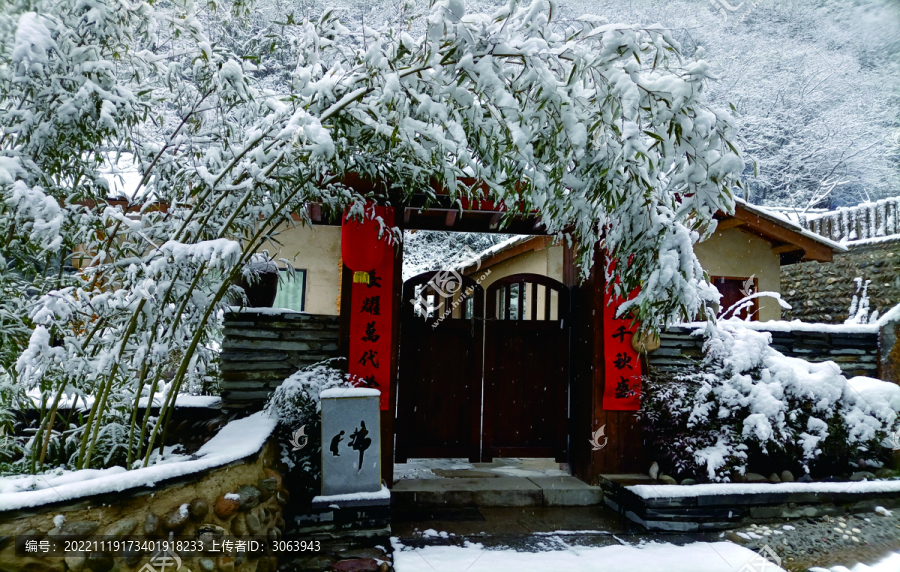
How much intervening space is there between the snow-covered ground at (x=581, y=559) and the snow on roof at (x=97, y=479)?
1.41 m

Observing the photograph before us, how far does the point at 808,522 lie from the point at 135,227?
585 centimetres

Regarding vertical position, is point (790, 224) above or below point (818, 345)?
above

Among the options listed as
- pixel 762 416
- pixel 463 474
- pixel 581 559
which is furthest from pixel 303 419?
pixel 762 416

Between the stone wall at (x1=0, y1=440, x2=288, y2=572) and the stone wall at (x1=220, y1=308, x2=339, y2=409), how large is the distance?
1.39 metres

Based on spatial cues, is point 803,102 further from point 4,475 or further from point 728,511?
point 4,475

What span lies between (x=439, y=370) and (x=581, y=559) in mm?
2553

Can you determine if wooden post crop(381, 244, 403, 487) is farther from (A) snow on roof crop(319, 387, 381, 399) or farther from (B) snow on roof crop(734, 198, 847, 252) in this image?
(B) snow on roof crop(734, 198, 847, 252)

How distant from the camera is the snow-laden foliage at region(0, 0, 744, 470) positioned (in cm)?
248

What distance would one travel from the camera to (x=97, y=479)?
2.50m

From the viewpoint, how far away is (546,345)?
6.00 m

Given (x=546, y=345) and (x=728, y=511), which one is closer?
(x=728, y=511)

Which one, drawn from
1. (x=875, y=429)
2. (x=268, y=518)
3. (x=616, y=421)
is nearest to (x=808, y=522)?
(x=875, y=429)

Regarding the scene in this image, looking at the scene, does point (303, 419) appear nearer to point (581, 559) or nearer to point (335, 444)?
point (335, 444)

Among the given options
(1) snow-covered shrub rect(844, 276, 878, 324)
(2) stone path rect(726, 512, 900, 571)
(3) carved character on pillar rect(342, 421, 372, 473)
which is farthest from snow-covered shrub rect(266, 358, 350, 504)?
(1) snow-covered shrub rect(844, 276, 878, 324)
